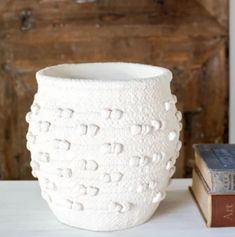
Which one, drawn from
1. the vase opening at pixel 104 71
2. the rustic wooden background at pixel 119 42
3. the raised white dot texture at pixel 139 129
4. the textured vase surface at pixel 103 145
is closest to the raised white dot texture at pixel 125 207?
the textured vase surface at pixel 103 145

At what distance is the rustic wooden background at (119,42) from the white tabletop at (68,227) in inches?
12.0

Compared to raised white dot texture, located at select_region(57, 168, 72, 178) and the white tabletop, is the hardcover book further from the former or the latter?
raised white dot texture, located at select_region(57, 168, 72, 178)

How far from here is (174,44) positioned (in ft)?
3.66

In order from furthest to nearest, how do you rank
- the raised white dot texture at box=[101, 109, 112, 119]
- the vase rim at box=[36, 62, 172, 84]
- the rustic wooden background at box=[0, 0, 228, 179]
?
the rustic wooden background at box=[0, 0, 228, 179], the vase rim at box=[36, 62, 172, 84], the raised white dot texture at box=[101, 109, 112, 119]

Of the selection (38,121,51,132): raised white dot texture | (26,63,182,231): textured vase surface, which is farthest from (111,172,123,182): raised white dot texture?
(38,121,51,132): raised white dot texture

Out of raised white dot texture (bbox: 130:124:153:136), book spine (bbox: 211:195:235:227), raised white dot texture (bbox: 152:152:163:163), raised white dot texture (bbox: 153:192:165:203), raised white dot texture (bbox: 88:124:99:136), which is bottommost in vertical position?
book spine (bbox: 211:195:235:227)

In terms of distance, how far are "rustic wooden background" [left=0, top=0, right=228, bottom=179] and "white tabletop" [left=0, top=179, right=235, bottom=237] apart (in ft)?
1.00

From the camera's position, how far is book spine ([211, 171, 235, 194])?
0.72 m

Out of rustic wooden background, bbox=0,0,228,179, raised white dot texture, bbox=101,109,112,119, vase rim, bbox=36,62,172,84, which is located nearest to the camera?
raised white dot texture, bbox=101,109,112,119

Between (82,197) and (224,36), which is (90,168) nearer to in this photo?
(82,197)

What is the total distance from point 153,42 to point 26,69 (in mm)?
279

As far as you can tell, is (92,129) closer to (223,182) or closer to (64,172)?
(64,172)

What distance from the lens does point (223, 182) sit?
73 cm

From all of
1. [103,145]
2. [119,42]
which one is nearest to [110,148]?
[103,145]
